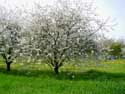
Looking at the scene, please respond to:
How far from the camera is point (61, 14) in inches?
1018

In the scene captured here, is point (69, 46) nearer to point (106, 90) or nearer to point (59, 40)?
point (59, 40)

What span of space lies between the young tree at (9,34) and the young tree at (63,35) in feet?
12.7

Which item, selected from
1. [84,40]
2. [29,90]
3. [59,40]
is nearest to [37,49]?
[59,40]

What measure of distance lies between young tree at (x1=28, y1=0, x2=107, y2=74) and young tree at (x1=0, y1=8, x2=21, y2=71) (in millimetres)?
3872

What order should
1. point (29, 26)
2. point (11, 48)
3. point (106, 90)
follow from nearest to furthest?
point (106, 90)
point (29, 26)
point (11, 48)

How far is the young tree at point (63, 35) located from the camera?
25.4 metres

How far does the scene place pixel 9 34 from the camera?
3030 cm

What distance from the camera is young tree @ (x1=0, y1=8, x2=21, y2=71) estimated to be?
29812 mm

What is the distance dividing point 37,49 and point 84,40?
3.43 meters

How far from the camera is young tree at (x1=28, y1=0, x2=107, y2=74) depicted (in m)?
25.4

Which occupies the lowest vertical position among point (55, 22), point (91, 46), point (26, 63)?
point (26, 63)

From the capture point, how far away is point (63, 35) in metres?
25.4

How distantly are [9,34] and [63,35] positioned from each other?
669cm

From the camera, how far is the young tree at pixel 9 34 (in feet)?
97.8
